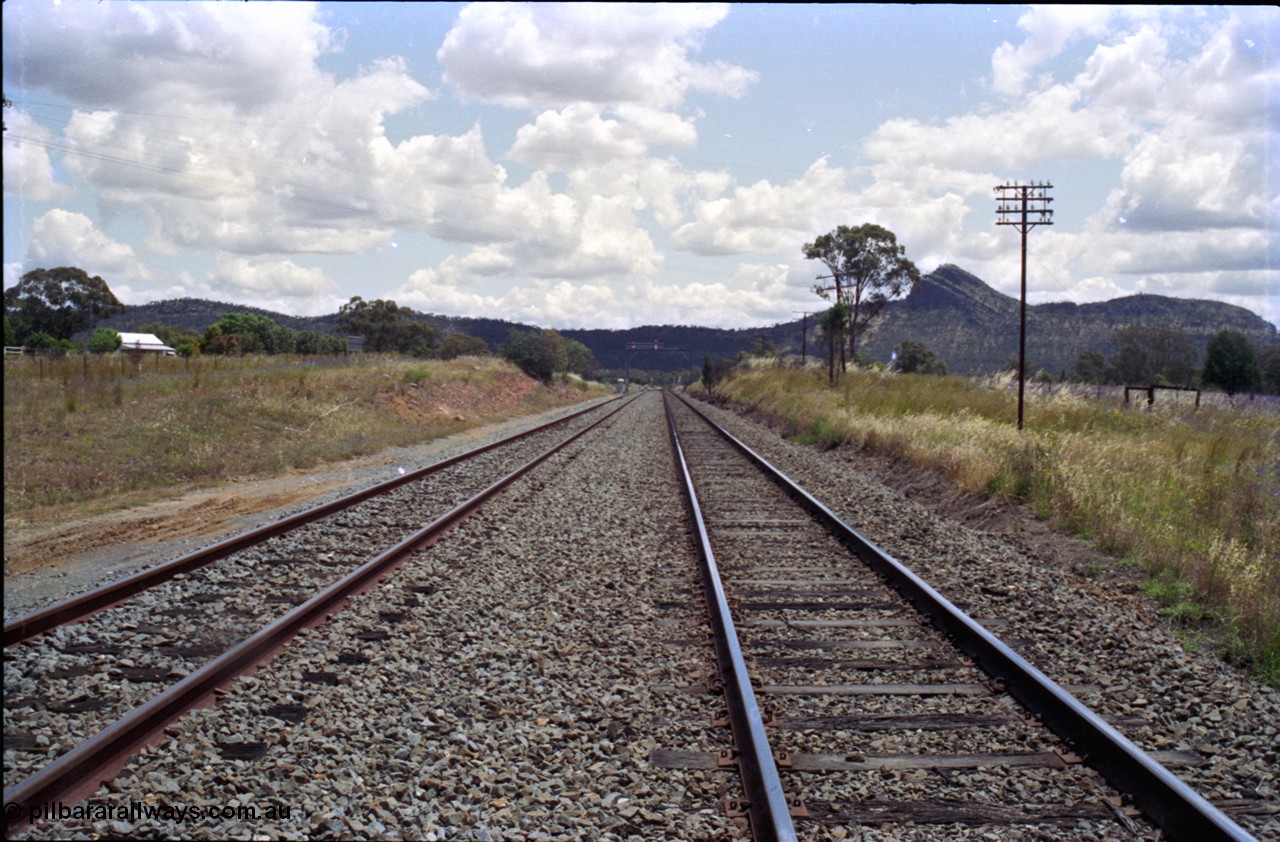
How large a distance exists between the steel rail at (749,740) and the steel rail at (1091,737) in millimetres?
1495

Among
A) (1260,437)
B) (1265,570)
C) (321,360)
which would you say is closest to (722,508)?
(1265,570)

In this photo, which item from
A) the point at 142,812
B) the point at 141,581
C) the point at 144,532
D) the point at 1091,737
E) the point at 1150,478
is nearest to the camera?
the point at 142,812

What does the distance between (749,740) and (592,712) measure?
3.27ft

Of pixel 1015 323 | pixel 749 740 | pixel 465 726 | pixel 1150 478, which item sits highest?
pixel 1015 323

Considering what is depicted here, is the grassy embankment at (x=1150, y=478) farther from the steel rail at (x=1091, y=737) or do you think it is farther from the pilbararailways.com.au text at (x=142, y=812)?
the pilbararailways.com.au text at (x=142, y=812)

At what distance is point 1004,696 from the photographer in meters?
5.27

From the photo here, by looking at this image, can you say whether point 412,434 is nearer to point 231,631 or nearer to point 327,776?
point 231,631

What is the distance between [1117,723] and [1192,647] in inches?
73.5

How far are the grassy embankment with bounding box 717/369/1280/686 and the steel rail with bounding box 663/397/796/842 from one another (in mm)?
3234

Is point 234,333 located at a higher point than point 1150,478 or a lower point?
higher

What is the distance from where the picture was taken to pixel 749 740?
4.32 meters

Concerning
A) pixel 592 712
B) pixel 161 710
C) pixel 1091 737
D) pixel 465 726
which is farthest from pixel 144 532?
pixel 1091 737

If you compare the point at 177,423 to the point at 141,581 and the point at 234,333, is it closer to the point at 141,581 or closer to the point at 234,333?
the point at 141,581

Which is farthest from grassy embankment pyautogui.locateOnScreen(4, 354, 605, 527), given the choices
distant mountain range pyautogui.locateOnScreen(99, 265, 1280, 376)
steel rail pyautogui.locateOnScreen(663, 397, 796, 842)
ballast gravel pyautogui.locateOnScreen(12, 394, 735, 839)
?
distant mountain range pyautogui.locateOnScreen(99, 265, 1280, 376)
